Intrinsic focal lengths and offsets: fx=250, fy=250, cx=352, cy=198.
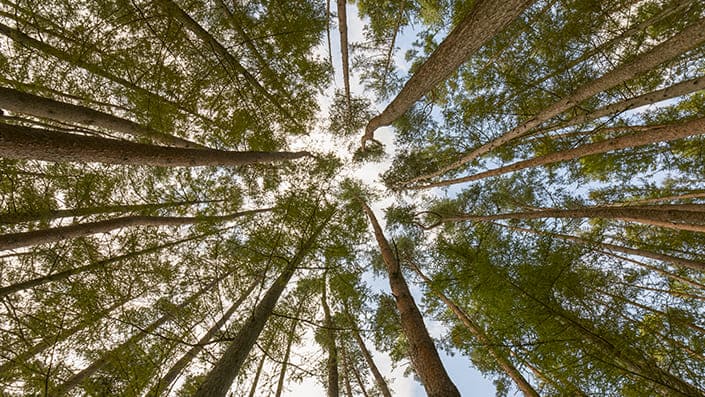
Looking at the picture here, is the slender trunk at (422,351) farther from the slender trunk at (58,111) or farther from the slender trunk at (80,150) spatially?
the slender trunk at (58,111)

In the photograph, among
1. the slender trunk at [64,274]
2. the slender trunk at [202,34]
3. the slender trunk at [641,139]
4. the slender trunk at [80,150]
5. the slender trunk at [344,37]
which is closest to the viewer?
the slender trunk at [80,150]

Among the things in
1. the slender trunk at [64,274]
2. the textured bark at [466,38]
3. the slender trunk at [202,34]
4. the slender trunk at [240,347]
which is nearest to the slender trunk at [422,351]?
the slender trunk at [240,347]

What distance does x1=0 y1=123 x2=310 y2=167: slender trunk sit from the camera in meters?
2.16

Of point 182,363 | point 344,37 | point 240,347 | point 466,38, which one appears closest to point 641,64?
point 466,38

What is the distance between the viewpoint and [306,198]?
4660 mm

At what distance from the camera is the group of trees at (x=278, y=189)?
11.3ft

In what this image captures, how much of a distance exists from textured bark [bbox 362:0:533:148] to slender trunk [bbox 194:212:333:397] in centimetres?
302

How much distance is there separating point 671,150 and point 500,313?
5753mm

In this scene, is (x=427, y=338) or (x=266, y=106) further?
(x=266, y=106)

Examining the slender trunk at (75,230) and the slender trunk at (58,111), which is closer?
the slender trunk at (58,111)

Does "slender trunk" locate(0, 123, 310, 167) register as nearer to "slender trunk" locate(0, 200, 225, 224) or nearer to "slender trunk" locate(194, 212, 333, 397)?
"slender trunk" locate(194, 212, 333, 397)

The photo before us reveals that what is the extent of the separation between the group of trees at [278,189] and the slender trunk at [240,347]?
1.0 inches

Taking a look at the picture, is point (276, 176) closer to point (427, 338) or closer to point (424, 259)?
point (427, 338)

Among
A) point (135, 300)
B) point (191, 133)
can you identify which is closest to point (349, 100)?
point (191, 133)
